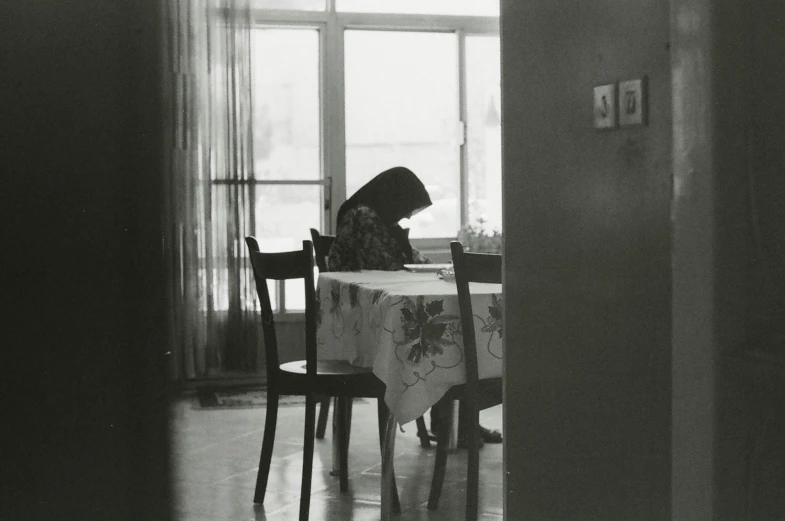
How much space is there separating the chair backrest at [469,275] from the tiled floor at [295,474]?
2.03 feet

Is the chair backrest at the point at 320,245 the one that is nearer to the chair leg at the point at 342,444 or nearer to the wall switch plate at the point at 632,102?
the chair leg at the point at 342,444

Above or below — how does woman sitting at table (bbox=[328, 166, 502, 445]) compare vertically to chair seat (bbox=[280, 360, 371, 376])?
above

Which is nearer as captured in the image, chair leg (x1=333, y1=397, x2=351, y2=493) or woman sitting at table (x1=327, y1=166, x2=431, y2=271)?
chair leg (x1=333, y1=397, x2=351, y2=493)

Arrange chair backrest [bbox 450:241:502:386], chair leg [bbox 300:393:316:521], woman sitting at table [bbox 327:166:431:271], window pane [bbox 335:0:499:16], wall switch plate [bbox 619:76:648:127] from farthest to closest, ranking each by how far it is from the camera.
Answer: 1. window pane [bbox 335:0:499:16]
2. woman sitting at table [bbox 327:166:431:271]
3. chair leg [bbox 300:393:316:521]
4. chair backrest [bbox 450:241:502:386]
5. wall switch plate [bbox 619:76:648:127]

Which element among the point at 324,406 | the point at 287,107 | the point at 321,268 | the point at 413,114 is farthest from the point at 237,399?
the point at 413,114

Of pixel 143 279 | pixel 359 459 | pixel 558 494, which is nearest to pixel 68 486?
pixel 143 279

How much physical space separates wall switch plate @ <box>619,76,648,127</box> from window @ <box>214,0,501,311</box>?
388 centimetres

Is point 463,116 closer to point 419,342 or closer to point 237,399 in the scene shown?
point 237,399

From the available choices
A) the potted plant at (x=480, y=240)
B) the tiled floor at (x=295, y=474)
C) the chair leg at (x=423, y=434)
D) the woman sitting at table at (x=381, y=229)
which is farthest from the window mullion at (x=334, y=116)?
the potted plant at (x=480, y=240)

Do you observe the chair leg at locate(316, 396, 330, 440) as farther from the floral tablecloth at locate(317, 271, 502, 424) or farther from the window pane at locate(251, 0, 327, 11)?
the window pane at locate(251, 0, 327, 11)

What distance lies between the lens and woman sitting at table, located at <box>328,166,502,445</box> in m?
3.48

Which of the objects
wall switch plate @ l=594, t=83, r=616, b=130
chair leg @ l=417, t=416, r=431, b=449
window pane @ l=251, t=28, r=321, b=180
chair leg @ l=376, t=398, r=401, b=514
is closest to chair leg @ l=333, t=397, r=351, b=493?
chair leg @ l=376, t=398, r=401, b=514

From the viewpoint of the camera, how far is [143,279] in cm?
61

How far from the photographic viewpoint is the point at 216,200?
5.32m
